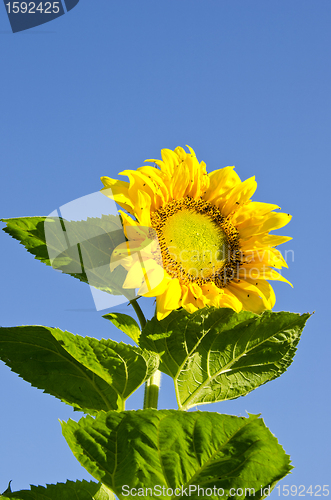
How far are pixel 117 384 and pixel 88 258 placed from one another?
0.67m

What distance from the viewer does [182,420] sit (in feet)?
6.04

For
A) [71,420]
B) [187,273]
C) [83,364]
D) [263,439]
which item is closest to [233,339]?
[187,273]

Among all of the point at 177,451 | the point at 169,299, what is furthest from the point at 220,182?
the point at 177,451

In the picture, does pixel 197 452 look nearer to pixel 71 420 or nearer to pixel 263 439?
pixel 263 439

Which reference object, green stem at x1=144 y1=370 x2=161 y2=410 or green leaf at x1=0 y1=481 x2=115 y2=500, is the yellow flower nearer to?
green stem at x1=144 y1=370 x2=161 y2=410

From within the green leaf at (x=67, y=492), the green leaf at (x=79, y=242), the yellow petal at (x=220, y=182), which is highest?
the yellow petal at (x=220, y=182)

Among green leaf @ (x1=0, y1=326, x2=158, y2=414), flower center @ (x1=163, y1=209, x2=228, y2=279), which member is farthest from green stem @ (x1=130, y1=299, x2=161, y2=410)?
flower center @ (x1=163, y1=209, x2=228, y2=279)

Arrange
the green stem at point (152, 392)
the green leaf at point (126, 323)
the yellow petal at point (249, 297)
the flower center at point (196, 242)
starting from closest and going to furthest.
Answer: the green leaf at point (126, 323)
the green stem at point (152, 392)
the yellow petal at point (249, 297)
the flower center at point (196, 242)

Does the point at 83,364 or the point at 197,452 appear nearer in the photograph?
the point at 197,452

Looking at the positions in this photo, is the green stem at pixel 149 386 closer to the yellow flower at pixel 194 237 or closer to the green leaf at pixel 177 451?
the yellow flower at pixel 194 237

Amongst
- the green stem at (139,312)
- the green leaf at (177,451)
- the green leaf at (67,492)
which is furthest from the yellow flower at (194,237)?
the green leaf at (67,492)

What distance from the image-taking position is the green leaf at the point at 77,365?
2.11 meters

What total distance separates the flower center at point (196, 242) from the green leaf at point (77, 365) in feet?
2.50

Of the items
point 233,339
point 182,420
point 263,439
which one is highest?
point 233,339
